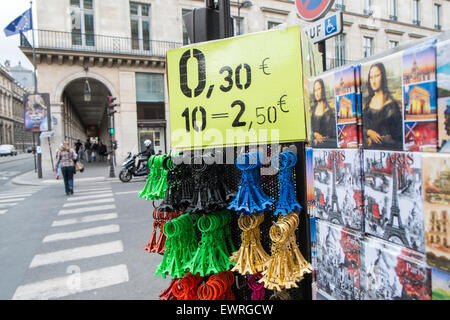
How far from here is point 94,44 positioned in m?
19.8

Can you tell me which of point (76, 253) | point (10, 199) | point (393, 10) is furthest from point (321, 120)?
point (393, 10)

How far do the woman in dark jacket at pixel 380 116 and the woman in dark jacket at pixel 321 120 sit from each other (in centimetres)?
18

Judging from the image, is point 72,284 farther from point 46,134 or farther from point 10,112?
point 10,112

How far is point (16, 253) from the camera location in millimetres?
5168

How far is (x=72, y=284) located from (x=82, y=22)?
20.2m

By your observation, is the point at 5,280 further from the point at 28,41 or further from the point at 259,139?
the point at 28,41

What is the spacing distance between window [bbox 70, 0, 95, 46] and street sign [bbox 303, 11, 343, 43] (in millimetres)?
20051

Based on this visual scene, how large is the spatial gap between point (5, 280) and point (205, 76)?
433 centimetres

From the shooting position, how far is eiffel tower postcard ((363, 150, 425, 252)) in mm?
1090

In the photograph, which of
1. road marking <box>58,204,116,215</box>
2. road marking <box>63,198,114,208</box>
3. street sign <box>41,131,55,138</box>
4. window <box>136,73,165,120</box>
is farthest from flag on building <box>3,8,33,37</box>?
road marking <box>58,204,116,215</box>

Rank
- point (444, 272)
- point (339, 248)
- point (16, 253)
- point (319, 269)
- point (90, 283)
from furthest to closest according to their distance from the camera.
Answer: point (16, 253), point (90, 283), point (319, 269), point (339, 248), point (444, 272)

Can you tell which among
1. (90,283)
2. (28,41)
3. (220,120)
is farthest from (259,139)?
(28,41)
